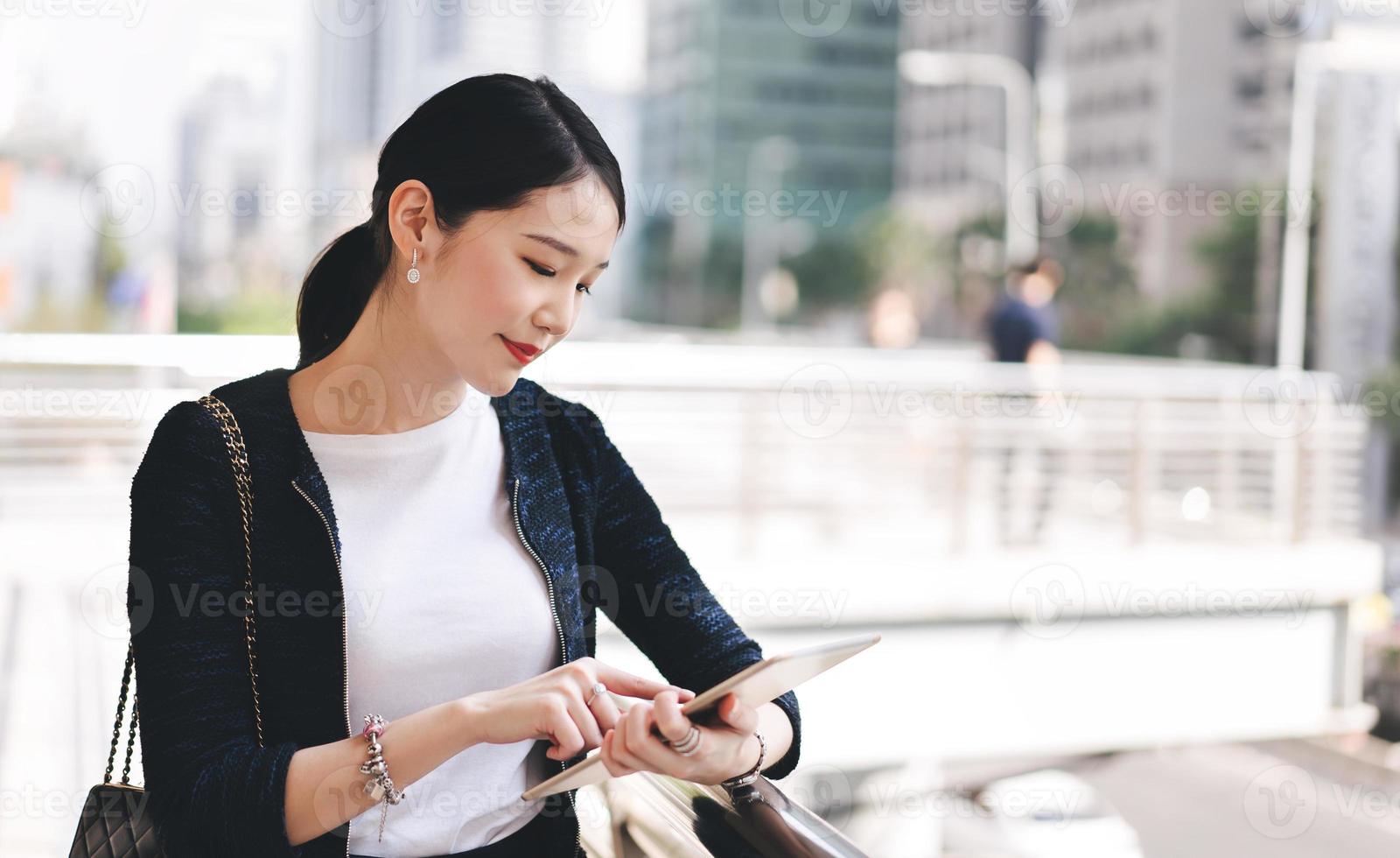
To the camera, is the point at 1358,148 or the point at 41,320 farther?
the point at 1358,148

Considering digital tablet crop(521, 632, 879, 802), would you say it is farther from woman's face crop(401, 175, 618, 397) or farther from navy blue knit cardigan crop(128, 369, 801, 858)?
woman's face crop(401, 175, 618, 397)

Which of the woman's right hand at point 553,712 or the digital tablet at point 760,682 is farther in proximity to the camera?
the woman's right hand at point 553,712

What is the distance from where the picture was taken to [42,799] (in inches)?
133

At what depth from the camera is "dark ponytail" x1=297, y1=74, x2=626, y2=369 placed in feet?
4.16

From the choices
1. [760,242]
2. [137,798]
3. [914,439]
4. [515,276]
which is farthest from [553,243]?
[760,242]

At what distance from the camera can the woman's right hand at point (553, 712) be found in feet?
3.60

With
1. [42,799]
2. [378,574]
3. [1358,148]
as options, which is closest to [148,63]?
[42,799]

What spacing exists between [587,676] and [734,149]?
6071 centimetres

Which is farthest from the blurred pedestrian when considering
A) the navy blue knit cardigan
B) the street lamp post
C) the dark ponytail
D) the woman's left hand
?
the street lamp post

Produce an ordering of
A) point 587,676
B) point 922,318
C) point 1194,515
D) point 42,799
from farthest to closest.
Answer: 1. point 922,318
2. point 1194,515
3. point 42,799
4. point 587,676

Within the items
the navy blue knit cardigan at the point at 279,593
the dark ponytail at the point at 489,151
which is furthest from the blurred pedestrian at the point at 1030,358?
the dark ponytail at the point at 489,151

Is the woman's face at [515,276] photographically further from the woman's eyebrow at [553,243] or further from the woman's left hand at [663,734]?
the woman's left hand at [663,734]

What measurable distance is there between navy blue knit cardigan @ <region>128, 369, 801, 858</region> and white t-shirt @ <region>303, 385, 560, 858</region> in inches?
1.1

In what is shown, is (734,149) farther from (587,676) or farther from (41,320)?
(587,676)
